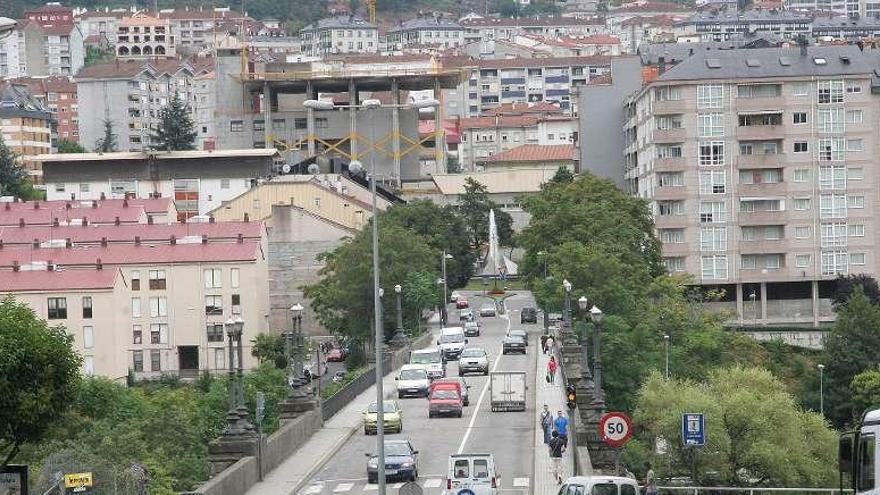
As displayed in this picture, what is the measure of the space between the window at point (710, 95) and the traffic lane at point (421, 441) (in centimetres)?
5708

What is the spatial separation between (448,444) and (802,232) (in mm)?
79117

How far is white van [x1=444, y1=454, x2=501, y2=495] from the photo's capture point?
5220cm

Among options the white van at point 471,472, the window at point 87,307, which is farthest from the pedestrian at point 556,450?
the window at point 87,307

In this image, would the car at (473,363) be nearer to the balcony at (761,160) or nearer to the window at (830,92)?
the balcony at (761,160)

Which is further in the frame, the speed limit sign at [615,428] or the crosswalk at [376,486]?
the crosswalk at [376,486]

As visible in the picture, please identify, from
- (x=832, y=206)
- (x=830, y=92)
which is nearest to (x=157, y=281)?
(x=832, y=206)

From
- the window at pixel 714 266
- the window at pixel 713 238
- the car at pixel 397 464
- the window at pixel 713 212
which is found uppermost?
the window at pixel 713 212

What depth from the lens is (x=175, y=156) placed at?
170m

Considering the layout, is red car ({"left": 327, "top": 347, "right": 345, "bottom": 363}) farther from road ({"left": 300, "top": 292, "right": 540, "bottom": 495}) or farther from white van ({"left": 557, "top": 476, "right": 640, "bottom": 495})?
white van ({"left": 557, "top": 476, "right": 640, "bottom": 495})

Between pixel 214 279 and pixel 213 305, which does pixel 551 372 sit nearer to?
pixel 213 305

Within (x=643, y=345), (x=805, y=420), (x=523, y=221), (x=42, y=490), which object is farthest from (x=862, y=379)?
(x=523, y=221)

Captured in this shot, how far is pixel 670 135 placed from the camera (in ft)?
463

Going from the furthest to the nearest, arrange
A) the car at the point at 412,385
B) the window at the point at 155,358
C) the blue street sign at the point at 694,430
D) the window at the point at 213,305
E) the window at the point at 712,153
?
the window at the point at 712,153, the window at the point at 213,305, the window at the point at 155,358, the car at the point at 412,385, the blue street sign at the point at 694,430

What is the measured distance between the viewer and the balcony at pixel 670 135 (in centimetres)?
14100
